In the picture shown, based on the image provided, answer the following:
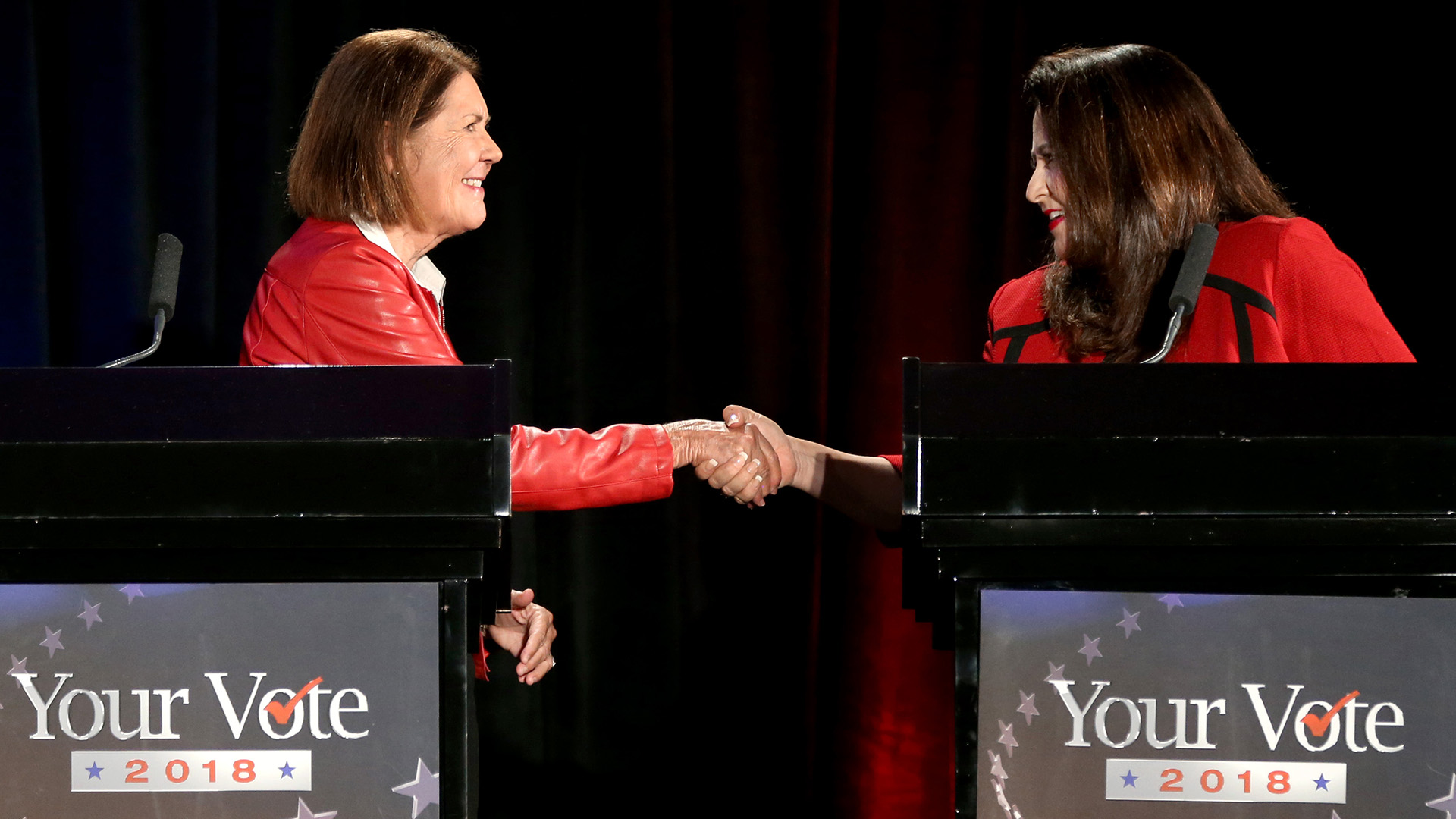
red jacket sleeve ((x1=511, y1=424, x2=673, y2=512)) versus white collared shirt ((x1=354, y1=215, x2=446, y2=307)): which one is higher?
white collared shirt ((x1=354, y1=215, x2=446, y2=307))

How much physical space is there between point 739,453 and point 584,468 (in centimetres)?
39

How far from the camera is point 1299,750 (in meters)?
0.95

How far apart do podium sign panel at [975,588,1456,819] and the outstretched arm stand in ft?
2.40

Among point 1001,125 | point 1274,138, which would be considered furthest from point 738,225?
point 1274,138

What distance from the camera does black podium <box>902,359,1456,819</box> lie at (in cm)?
95

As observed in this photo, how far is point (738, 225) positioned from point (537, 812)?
125 centimetres

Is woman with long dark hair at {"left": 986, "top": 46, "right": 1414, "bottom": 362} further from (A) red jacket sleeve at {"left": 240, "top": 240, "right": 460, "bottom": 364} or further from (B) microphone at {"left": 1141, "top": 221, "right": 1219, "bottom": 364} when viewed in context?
(A) red jacket sleeve at {"left": 240, "top": 240, "right": 460, "bottom": 364}

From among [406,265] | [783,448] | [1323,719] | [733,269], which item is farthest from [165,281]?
[733,269]

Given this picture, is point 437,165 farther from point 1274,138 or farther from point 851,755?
point 1274,138

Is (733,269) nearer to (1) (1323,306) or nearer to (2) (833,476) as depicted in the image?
(2) (833,476)

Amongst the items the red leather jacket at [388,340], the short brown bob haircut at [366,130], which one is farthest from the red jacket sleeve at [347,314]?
the short brown bob haircut at [366,130]

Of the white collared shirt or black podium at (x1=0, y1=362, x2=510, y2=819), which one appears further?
the white collared shirt

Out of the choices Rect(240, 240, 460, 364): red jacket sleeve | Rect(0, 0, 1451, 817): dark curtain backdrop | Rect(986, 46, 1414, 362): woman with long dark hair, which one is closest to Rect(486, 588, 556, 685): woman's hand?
Rect(240, 240, 460, 364): red jacket sleeve

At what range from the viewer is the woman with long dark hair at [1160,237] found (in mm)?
1361
